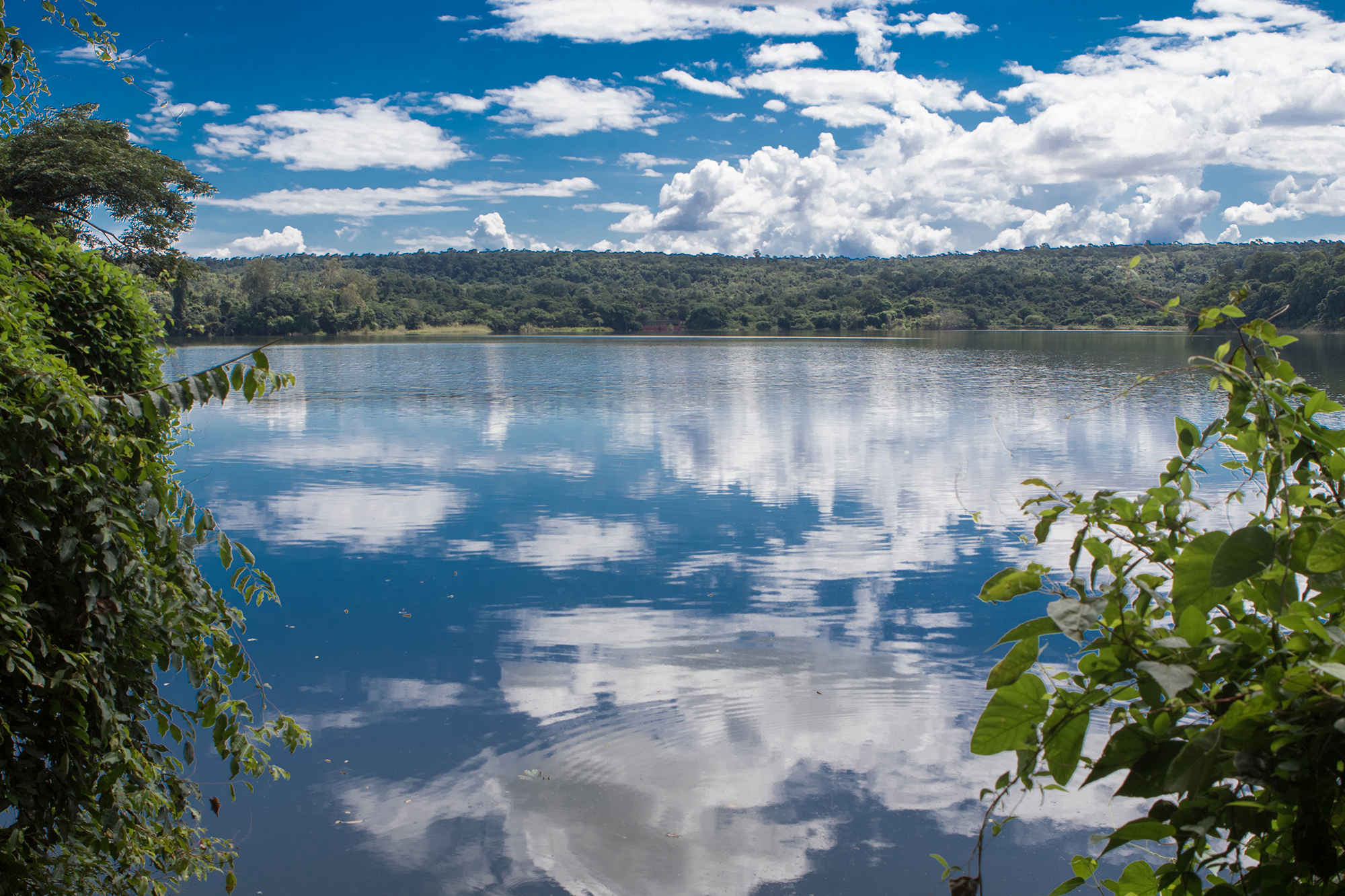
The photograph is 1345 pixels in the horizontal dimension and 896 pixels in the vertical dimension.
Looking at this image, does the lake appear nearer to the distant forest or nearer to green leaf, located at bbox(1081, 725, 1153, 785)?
green leaf, located at bbox(1081, 725, 1153, 785)

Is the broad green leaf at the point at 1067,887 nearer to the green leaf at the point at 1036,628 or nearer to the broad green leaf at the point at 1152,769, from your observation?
the broad green leaf at the point at 1152,769

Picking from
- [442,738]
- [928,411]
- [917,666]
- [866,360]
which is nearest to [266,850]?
[442,738]

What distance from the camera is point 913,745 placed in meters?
5.57

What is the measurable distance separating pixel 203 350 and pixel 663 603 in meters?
60.7

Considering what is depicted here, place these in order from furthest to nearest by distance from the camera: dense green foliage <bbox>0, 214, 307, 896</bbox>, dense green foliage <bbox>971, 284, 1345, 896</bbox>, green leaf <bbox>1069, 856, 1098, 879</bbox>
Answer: dense green foliage <bbox>0, 214, 307, 896</bbox>
green leaf <bbox>1069, 856, 1098, 879</bbox>
dense green foliage <bbox>971, 284, 1345, 896</bbox>

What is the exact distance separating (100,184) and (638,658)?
33.7m

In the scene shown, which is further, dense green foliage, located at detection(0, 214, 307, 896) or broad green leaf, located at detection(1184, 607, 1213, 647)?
dense green foliage, located at detection(0, 214, 307, 896)

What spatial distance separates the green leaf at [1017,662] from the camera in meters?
1.12

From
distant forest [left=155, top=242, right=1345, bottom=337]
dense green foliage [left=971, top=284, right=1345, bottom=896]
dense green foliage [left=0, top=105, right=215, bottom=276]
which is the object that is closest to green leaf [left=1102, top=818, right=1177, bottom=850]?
dense green foliage [left=971, top=284, right=1345, bottom=896]

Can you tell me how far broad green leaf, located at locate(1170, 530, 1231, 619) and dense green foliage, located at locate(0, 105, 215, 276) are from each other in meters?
33.2

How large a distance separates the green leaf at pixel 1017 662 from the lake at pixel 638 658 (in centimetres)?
65

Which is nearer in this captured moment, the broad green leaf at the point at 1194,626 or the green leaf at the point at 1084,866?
the broad green leaf at the point at 1194,626

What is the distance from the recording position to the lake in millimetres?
4523

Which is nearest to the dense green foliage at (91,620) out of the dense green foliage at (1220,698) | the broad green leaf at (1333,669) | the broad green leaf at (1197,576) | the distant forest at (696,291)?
the dense green foliage at (1220,698)
